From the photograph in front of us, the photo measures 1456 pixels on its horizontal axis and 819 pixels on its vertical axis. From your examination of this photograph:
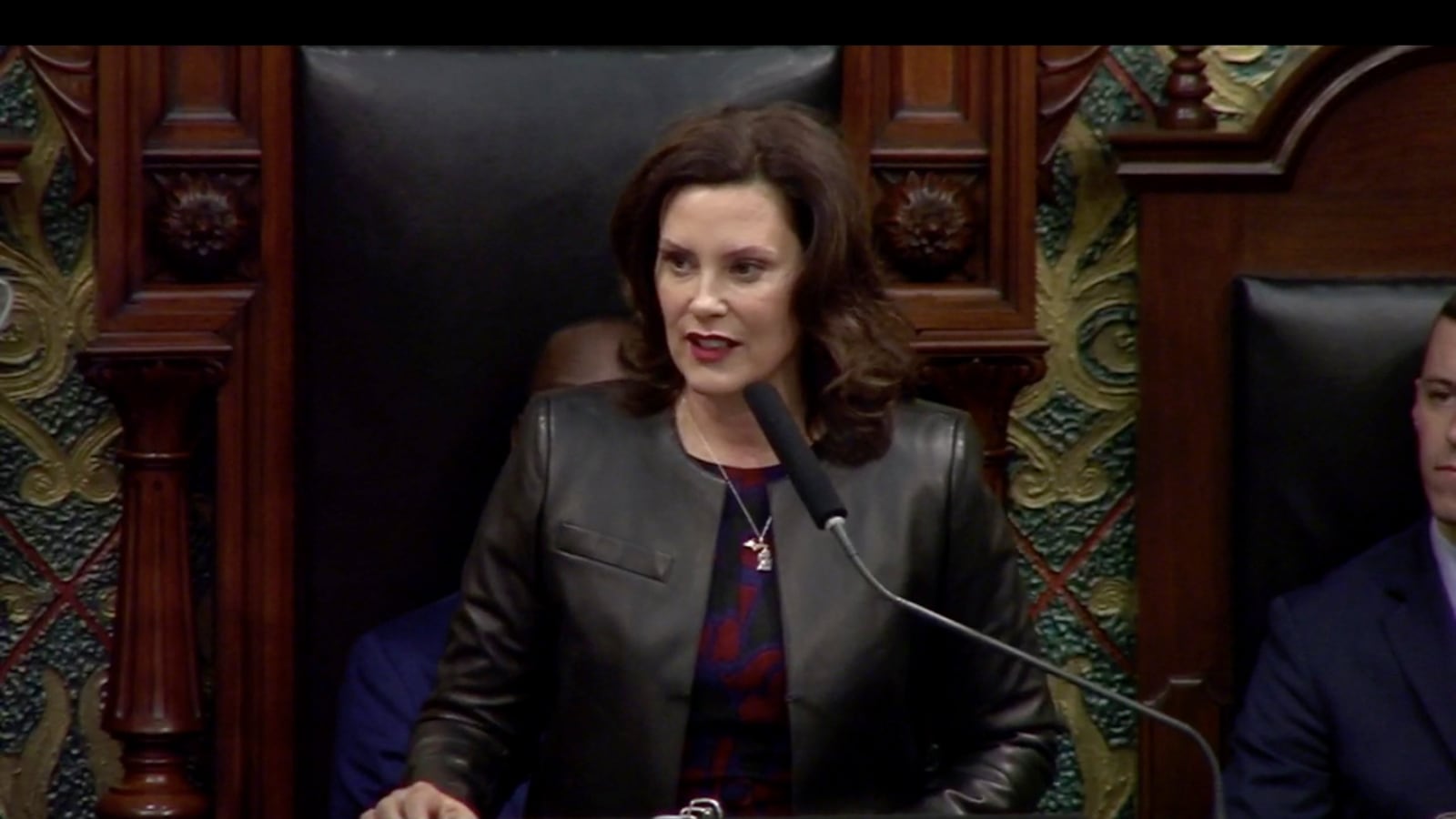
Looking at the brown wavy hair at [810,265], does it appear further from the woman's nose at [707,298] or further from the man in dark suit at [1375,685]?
the man in dark suit at [1375,685]

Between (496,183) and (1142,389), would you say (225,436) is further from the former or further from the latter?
(1142,389)

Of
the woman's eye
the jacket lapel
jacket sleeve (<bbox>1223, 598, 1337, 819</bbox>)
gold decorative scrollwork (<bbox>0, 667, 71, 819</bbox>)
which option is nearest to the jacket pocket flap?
the woman's eye

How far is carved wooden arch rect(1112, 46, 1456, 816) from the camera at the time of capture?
326 cm

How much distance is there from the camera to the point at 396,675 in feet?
9.72

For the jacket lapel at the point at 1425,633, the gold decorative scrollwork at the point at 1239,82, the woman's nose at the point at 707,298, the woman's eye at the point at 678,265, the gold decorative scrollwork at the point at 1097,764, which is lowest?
the gold decorative scrollwork at the point at 1097,764

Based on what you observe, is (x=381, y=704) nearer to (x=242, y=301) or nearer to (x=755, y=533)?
(x=242, y=301)

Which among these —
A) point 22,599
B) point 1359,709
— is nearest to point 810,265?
point 1359,709

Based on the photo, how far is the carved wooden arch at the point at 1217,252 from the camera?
10.7 ft

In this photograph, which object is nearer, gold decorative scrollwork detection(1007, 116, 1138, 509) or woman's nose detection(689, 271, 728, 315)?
woman's nose detection(689, 271, 728, 315)

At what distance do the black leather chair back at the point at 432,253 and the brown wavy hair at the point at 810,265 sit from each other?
0.66m

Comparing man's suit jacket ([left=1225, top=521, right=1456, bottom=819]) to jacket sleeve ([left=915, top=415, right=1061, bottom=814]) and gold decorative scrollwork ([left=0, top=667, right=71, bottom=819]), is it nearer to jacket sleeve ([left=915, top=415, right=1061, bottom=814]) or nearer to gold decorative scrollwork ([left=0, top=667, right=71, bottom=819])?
jacket sleeve ([left=915, top=415, right=1061, bottom=814])

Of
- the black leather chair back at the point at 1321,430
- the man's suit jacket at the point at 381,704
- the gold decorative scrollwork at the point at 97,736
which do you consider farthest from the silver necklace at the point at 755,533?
the gold decorative scrollwork at the point at 97,736

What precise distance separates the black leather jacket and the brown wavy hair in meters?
0.05

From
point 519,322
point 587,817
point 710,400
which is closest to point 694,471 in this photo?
point 710,400
